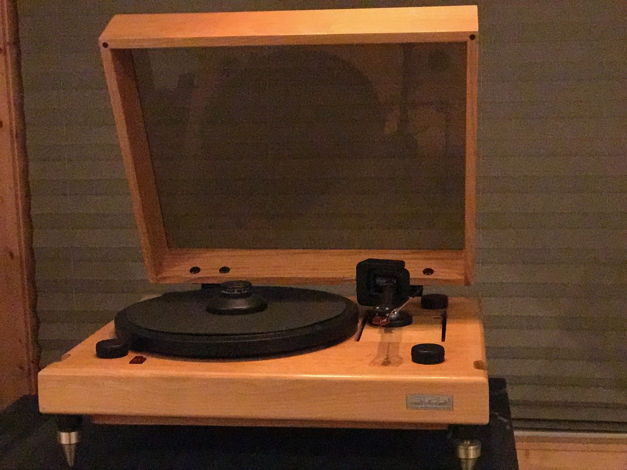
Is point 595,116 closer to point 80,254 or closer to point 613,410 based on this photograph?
point 613,410

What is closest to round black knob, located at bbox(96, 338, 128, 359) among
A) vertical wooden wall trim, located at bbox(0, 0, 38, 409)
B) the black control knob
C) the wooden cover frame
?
the black control knob

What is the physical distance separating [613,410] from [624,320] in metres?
0.21

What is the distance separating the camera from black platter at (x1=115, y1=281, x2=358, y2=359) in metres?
1.03

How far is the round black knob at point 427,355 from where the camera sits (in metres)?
0.99

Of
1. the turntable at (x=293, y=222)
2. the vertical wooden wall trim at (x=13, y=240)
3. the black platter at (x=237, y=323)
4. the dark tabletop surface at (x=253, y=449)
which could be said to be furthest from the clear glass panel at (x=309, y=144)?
the vertical wooden wall trim at (x=13, y=240)

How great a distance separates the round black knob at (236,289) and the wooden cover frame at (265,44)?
7.0 inches

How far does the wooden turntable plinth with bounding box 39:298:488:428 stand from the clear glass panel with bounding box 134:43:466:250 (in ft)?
1.17

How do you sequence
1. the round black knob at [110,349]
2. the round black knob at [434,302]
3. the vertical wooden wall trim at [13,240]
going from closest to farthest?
the round black knob at [110,349] < the round black knob at [434,302] < the vertical wooden wall trim at [13,240]

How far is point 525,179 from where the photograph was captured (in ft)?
5.50

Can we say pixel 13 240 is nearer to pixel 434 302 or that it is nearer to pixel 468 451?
pixel 434 302

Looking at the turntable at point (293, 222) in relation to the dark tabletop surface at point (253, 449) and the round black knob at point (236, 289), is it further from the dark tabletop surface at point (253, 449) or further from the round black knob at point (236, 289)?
the dark tabletop surface at point (253, 449)

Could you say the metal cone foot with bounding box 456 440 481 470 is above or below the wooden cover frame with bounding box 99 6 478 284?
below

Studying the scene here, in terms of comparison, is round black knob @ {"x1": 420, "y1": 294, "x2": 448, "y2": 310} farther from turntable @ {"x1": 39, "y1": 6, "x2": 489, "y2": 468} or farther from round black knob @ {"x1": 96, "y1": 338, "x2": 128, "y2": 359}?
round black knob @ {"x1": 96, "y1": 338, "x2": 128, "y2": 359}

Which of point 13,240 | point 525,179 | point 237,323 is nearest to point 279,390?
point 237,323
